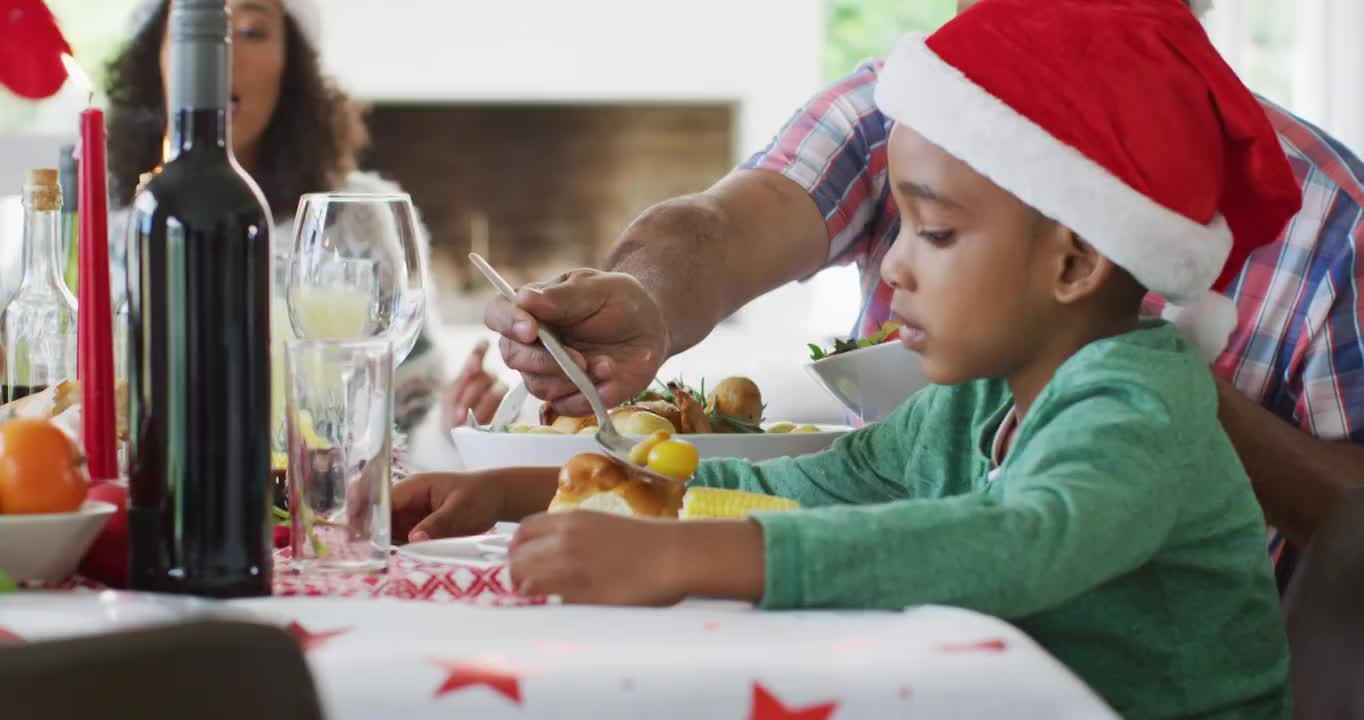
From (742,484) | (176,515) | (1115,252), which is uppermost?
(1115,252)

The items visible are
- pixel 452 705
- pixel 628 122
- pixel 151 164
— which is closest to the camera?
pixel 452 705

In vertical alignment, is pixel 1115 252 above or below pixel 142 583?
above

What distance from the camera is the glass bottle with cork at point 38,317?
1096 mm

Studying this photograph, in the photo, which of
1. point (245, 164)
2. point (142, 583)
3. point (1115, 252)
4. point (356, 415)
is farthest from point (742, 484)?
point (245, 164)

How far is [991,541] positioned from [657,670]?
0.22 m

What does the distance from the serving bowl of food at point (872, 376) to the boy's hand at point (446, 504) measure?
44 cm

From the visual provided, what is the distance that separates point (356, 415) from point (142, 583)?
0.45ft

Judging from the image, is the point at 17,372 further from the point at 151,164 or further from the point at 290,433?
the point at 151,164

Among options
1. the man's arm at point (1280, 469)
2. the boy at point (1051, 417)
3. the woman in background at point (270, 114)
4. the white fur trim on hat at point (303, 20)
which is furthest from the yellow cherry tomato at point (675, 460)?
the white fur trim on hat at point (303, 20)

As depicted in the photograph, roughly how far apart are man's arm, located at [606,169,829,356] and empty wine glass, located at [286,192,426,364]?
429 millimetres

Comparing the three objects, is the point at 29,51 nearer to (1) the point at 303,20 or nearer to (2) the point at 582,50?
(1) the point at 303,20

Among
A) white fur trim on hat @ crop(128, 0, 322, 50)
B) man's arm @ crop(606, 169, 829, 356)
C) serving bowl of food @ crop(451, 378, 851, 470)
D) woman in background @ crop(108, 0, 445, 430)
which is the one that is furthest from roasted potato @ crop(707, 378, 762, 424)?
white fur trim on hat @ crop(128, 0, 322, 50)

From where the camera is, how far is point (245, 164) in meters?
3.02

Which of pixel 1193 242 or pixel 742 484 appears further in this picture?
pixel 742 484
